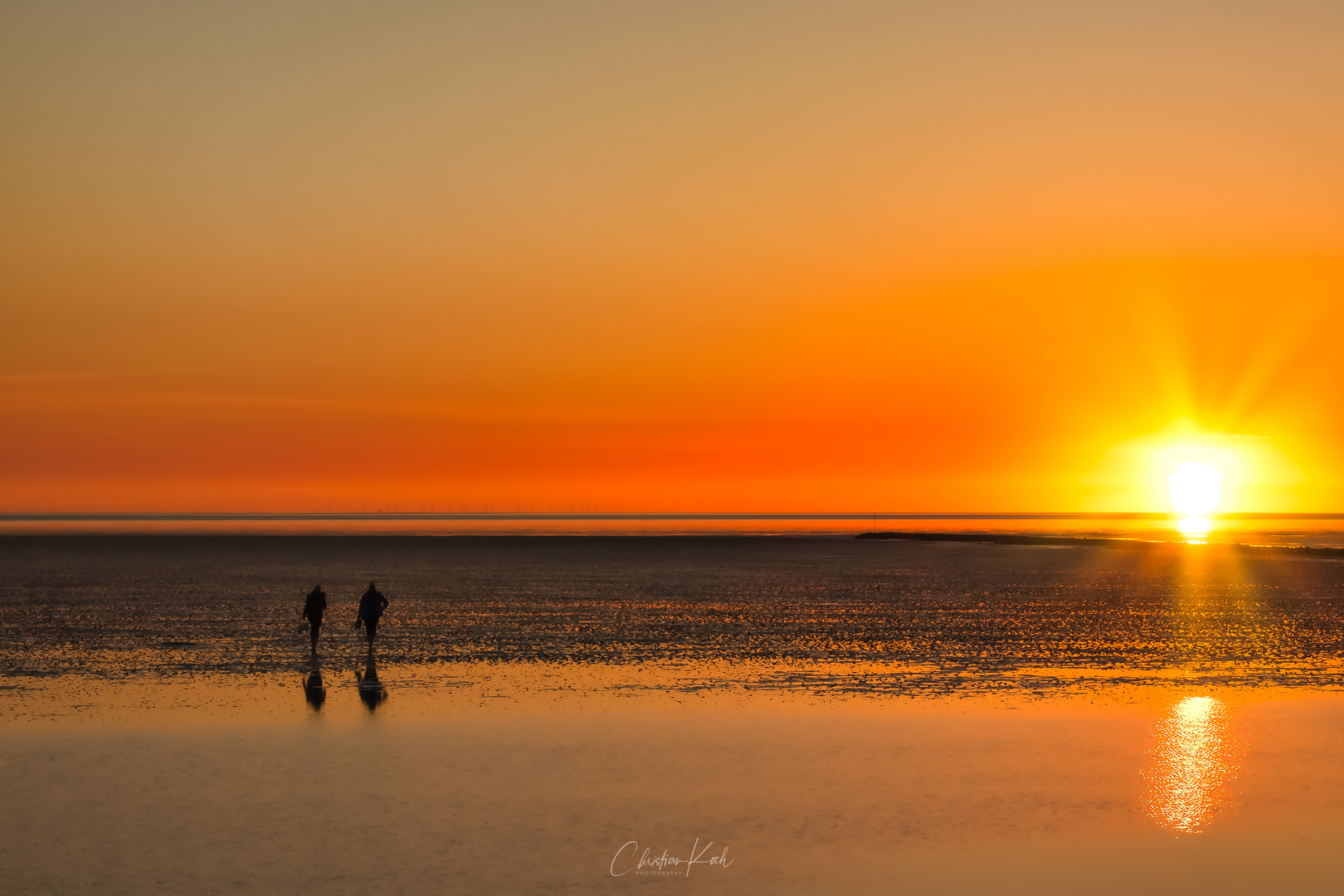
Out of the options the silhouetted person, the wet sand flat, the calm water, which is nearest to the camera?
the wet sand flat

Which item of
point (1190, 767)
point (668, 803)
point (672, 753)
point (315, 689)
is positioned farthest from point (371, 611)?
point (1190, 767)

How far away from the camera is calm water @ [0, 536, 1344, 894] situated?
11773 millimetres

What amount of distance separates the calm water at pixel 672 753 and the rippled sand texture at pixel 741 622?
0.83 ft

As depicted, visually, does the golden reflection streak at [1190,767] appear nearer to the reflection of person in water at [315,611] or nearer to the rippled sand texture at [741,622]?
the rippled sand texture at [741,622]

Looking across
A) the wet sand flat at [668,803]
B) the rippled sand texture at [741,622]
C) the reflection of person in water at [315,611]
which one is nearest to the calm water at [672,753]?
the wet sand flat at [668,803]

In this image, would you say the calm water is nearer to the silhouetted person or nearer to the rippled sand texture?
the rippled sand texture

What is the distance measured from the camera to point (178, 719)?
19.2 meters

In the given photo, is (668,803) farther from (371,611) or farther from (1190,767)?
(371,611)

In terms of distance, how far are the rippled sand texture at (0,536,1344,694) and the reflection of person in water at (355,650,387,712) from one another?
1.48 ft

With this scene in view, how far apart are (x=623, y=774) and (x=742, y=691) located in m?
7.24

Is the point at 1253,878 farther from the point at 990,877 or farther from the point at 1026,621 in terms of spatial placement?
the point at 1026,621

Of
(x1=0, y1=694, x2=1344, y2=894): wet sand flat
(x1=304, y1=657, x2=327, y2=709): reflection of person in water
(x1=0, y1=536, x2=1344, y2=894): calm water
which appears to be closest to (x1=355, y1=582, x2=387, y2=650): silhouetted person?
(x1=0, y1=536, x2=1344, y2=894): calm water

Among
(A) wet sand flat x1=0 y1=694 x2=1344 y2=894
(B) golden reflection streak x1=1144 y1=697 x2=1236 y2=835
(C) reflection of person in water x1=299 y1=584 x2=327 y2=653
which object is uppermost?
(C) reflection of person in water x1=299 y1=584 x2=327 y2=653

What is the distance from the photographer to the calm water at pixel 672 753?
11.8 meters
